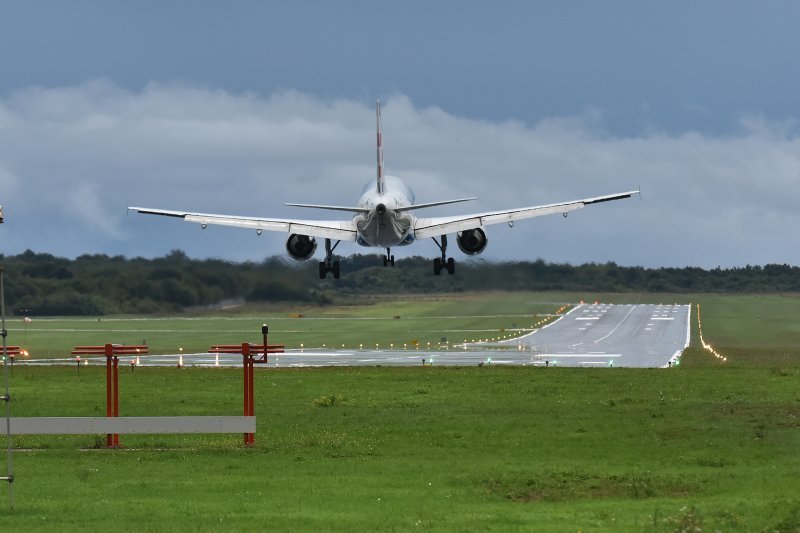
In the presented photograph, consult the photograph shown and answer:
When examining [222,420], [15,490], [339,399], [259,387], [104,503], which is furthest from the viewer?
[259,387]

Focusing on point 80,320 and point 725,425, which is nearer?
point 725,425

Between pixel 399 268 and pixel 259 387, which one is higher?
pixel 399 268

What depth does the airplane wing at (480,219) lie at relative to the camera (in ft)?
227

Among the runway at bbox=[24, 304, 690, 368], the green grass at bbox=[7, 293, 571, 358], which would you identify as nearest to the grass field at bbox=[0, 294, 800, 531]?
the runway at bbox=[24, 304, 690, 368]

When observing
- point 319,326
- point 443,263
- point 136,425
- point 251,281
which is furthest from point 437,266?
point 319,326

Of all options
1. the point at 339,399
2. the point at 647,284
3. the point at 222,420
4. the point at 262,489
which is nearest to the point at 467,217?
the point at 339,399

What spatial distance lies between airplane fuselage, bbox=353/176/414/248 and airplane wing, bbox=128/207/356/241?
1.82 meters

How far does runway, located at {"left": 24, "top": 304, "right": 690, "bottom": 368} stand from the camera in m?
80.8

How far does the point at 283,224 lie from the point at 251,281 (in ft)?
47.4

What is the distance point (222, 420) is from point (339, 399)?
1449 centimetres

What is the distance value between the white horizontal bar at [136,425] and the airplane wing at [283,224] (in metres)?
35.4

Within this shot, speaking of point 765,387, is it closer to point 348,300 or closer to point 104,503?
point 104,503

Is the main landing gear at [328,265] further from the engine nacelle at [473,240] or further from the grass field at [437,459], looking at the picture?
the grass field at [437,459]

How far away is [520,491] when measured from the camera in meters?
26.1
